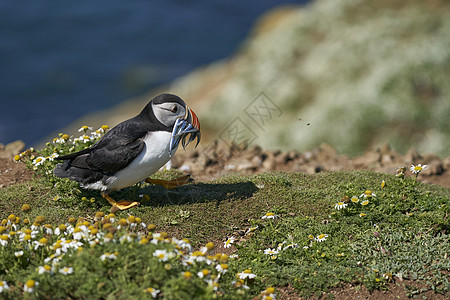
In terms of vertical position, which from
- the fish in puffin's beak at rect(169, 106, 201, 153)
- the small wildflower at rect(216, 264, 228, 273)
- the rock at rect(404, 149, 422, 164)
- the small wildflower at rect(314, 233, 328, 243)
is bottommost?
the rock at rect(404, 149, 422, 164)

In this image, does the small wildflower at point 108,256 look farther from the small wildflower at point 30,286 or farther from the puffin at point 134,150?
the puffin at point 134,150

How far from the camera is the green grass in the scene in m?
4.55

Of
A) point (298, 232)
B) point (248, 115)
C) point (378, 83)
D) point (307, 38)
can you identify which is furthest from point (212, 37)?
point (298, 232)

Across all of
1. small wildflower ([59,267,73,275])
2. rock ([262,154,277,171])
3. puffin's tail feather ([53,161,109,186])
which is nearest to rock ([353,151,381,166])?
rock ([262,154,277,171])

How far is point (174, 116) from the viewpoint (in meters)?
6.40

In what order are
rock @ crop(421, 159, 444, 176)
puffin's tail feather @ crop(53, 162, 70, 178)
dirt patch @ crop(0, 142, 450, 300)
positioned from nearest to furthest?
puffin's tail feather @ crop(53, 162, 70, 178) → dirt patch @ crop(0, 142, 450, 300) → rock @ crop(421, 159, 444, 176)

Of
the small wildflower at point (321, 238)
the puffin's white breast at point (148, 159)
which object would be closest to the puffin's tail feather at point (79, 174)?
the puffin's white breast at point (148, 159)

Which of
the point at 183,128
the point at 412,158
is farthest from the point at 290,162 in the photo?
the point at 183,128

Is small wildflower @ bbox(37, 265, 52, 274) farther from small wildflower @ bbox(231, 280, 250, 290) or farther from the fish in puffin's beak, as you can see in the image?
the fish in puffin's beak

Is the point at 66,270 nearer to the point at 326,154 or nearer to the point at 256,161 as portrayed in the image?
the point at 256,161

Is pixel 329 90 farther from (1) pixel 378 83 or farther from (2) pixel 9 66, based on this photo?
(2) pixel 9 66

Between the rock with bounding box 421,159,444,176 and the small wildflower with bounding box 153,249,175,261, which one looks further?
the rock with bounding box 421,159,444,176

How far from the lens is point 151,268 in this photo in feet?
14.9

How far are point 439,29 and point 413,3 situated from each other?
2.49 m
